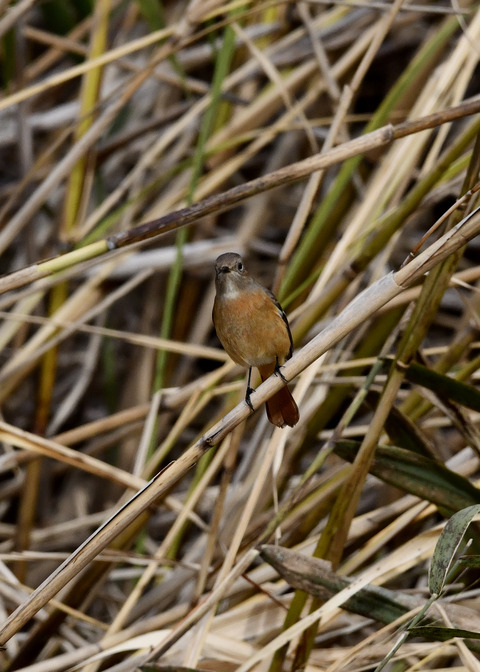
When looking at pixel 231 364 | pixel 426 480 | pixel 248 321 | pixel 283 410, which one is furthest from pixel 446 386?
pixel 231 364

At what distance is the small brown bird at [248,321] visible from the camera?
1.97 meters

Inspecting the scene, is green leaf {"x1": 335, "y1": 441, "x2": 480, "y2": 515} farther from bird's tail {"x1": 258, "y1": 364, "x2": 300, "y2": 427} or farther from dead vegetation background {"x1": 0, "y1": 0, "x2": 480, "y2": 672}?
bird's tail {"x1": 258, "y1": 364, "x2": 300, "y2": 427}

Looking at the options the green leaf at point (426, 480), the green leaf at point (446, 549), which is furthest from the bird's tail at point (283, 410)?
the green leaf at point (446, 549)

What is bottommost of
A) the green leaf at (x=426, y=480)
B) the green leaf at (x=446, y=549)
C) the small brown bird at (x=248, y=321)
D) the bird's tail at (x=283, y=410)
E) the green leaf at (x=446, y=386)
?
the green leaf at (x=446, y=549)

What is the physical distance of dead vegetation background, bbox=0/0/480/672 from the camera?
159 cm

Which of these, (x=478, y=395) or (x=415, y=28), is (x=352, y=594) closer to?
(x=478, y=395)

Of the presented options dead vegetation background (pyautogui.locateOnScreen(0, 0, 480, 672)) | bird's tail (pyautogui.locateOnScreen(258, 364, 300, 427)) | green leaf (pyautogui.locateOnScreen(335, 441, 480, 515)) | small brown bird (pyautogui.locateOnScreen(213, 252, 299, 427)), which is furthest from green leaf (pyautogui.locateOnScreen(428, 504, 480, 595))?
small brown bird (pyautogui.locateOnScreen(213, 252, 299, 427))

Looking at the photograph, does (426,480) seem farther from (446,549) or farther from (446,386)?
(446,549)

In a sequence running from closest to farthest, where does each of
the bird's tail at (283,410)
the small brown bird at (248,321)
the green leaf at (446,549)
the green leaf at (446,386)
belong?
the green leaf at (446,549) < the green leaf at (446,386) < the bird's tail at (283,410) < the small brown bird at (248,321)

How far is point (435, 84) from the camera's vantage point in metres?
2.25

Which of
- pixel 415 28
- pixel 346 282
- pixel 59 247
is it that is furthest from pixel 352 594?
pixel 415 28

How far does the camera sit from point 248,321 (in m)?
2.00

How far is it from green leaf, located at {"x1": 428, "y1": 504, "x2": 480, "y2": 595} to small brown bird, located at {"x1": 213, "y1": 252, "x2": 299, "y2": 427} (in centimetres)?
75

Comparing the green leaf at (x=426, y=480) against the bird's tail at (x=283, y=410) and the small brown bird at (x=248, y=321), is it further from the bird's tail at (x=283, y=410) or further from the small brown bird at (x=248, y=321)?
the small brown bird at (x=248, y=321)
